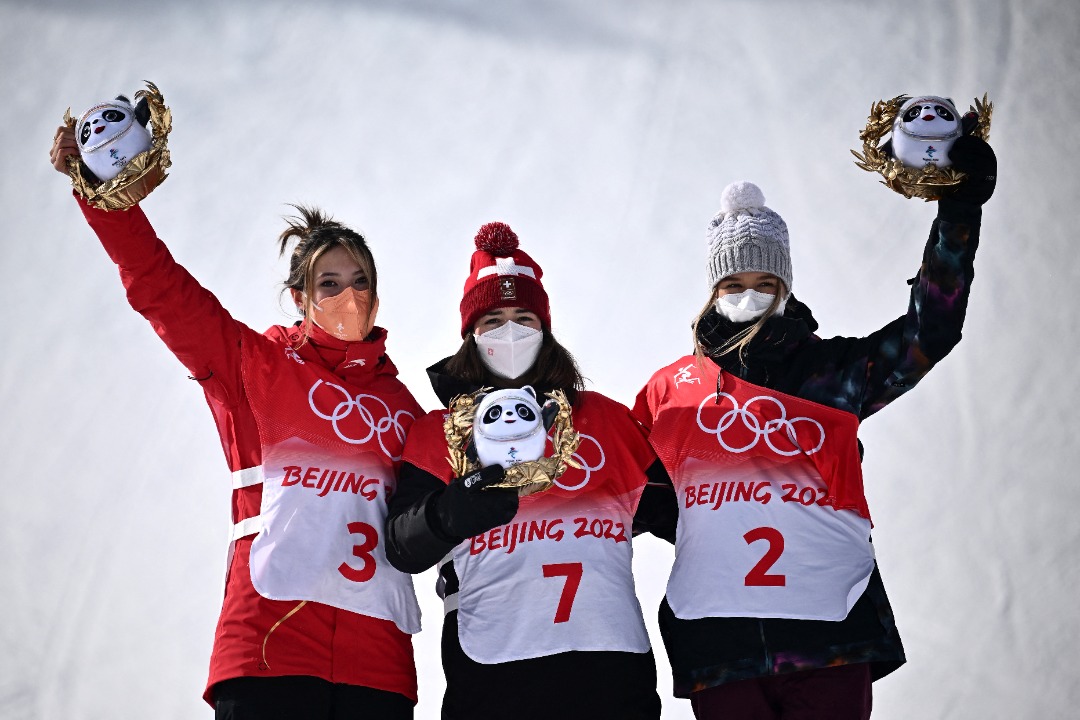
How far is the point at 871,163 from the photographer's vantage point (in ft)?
8.57

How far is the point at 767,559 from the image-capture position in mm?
2580

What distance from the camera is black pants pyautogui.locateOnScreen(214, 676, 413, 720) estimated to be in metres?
2.53

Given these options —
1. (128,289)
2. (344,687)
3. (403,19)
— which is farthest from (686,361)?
(403,19)

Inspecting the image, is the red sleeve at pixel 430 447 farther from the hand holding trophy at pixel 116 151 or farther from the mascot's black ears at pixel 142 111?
the mascot's black ears at pixel 142 111

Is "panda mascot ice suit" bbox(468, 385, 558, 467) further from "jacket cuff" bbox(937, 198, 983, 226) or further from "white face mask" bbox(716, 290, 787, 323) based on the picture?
"jacket cuff" bbox(937, 198, 983, 226)

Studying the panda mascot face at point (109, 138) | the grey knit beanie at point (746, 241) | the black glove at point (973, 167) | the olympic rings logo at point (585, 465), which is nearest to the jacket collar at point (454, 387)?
the olympic rings logo at point (585, 465)

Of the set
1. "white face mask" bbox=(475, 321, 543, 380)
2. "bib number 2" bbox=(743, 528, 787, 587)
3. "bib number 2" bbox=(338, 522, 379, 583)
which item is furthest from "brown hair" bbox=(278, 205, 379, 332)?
"bib number 2" bbox=(743, 528, 787, 587)

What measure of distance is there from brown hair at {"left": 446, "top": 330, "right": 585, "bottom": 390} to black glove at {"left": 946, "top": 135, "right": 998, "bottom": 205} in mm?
936

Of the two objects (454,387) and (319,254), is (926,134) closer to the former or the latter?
(454,387)

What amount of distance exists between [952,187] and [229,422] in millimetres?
1715

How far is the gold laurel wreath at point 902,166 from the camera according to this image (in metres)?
2.54

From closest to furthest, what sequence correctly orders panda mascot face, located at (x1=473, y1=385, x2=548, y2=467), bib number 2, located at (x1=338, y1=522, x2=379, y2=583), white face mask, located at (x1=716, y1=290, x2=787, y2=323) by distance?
panda mascot face, located at (x1=473, y1=385, x2=548, y2=467)
bib number 2, located at (x1=338, y1=522, x2=379, y2=583)
white face mask, located at (x1=716, y1=290, x2=787, y2=323)

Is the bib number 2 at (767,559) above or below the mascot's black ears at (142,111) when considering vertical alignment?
below

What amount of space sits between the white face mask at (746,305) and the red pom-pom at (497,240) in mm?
538
